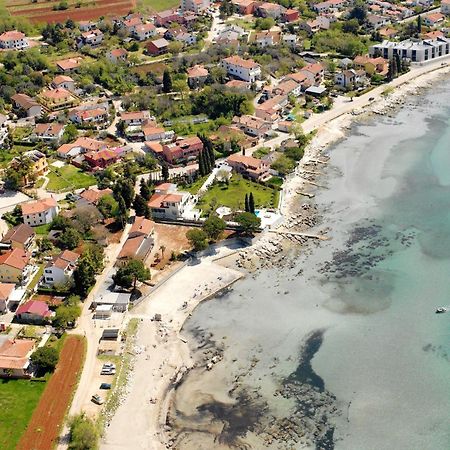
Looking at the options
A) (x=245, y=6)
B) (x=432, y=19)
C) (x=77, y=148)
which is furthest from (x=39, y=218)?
(x=432, y=19)

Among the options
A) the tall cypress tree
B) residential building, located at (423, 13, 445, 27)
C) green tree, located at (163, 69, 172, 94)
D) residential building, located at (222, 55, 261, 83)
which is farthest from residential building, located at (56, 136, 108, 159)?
residential building, located at (423, 13, 445, 27)

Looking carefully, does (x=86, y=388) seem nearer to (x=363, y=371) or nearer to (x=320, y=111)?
(x=363, y=371)

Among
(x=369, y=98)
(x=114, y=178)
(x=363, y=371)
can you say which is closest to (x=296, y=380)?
(x=363, y=371)

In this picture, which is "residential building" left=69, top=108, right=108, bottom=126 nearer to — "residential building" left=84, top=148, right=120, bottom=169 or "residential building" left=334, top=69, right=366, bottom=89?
"residential building" left=84, top=148, right=120, bottom=169

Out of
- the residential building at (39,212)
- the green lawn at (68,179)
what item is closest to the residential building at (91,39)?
the green lawn at (68,179)

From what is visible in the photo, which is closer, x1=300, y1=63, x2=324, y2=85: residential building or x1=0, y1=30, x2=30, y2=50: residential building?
x1=300, y1=63, x2=324, y2=85: residential building

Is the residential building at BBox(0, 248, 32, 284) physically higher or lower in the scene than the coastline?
higher
